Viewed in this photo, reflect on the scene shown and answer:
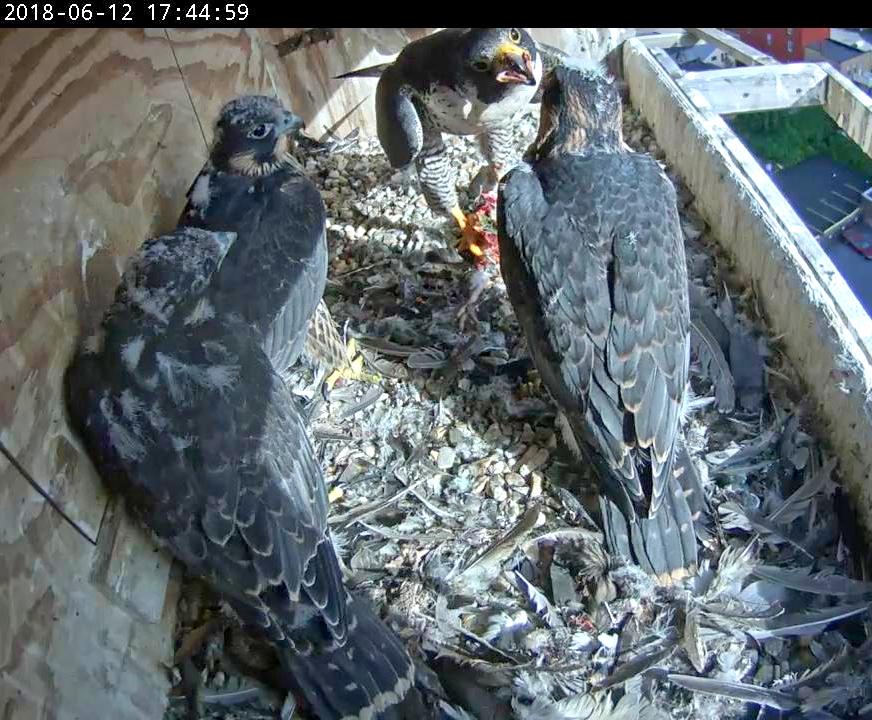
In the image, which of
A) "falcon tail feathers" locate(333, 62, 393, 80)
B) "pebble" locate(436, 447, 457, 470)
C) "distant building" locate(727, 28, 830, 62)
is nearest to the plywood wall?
"pebble" locate(436, 447, 457, 470)

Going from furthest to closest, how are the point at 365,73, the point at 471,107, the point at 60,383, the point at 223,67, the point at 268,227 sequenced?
the point at 365,73
the point at 223,67
the point at 471,107
the point at 268,227
the point at 60,383

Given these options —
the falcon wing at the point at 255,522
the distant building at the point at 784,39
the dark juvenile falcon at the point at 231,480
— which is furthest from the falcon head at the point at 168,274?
the distant building at the point at 784,39

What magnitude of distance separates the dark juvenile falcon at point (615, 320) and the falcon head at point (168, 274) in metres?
0.88

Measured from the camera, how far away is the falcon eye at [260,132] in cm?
254

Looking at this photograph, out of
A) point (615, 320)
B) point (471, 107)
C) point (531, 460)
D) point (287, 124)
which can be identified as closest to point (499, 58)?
point (471, 107)

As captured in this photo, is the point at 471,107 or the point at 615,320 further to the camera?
the point at 471,107

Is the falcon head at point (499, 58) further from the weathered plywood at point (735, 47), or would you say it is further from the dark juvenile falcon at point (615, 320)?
the weathered plywood at point (735, 47)

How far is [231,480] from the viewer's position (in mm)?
1846

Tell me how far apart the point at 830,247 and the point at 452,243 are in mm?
1476

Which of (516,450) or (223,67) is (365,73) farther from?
(516,450)

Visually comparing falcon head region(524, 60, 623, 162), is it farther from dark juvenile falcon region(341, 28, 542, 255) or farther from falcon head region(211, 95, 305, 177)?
falcon head region(211, 95, 305, 177)

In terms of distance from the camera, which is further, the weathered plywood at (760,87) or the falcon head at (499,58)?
the weathered plywood at (760,87)

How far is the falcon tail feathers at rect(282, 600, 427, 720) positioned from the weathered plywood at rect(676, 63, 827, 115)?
277cm

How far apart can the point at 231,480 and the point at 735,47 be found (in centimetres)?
351
